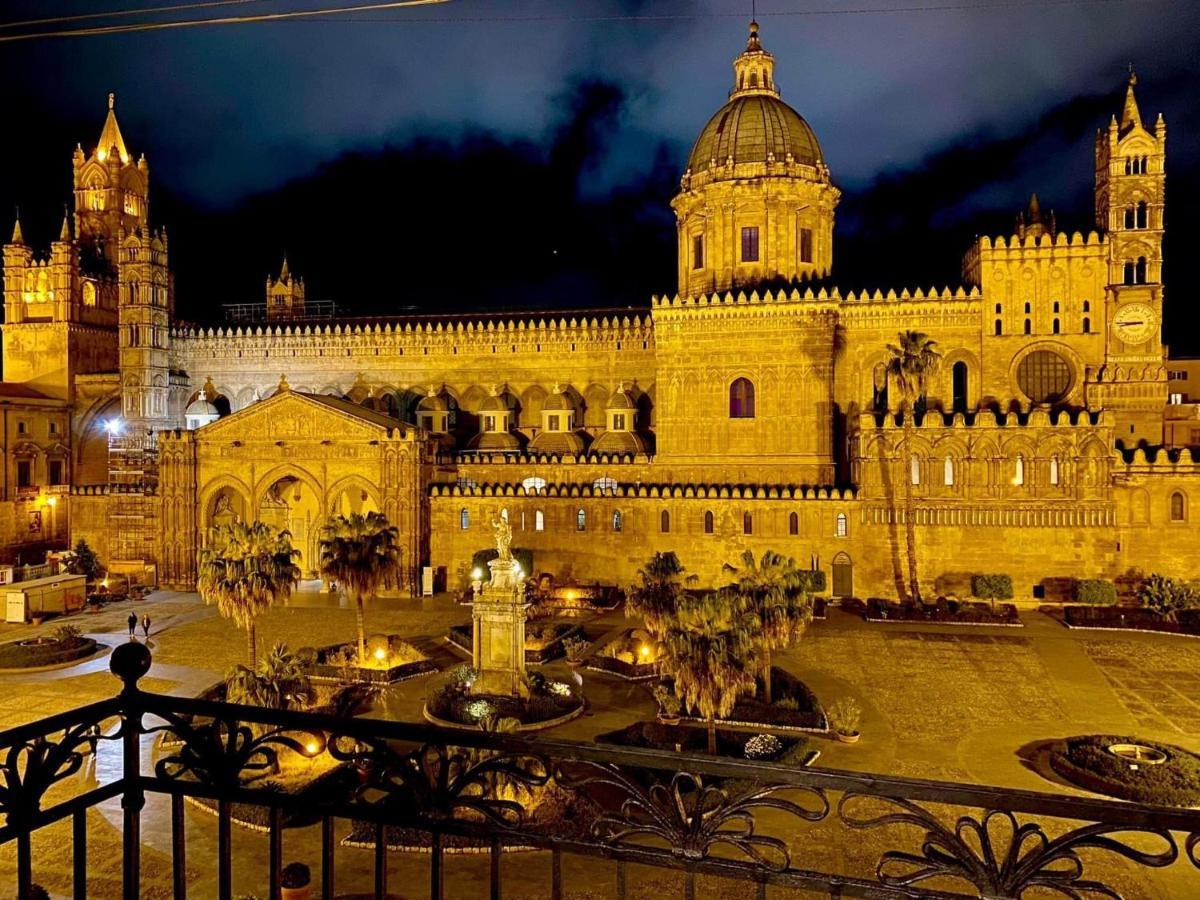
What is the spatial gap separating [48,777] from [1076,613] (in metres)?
36.0

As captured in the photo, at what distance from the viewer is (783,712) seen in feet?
75.4

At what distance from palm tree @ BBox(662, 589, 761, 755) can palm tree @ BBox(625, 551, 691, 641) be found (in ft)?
18.3

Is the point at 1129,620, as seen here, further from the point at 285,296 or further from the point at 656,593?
the point at 285,296

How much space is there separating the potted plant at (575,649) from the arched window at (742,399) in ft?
53.7

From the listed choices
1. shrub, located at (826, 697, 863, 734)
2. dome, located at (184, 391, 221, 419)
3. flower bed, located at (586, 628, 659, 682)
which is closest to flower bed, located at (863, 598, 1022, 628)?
flower bed, located at (586, 628, 659, 682)

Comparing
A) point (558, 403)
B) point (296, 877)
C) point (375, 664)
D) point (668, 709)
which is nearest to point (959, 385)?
point (558, 403)

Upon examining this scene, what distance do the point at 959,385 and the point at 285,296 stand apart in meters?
43.7

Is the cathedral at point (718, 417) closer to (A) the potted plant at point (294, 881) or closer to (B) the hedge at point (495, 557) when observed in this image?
(B) the hedge at point (495, 557)

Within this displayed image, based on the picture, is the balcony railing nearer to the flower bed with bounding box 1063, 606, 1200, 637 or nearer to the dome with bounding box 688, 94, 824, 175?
the flower bed with bounding box 1063, 606, 1200, 637

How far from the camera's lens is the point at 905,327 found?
43.3 metres

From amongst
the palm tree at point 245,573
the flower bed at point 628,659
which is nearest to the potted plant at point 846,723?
the flower bed at point 628,659

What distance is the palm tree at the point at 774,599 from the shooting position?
23.1m

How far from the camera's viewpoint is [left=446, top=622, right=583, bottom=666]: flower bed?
97.6 ft

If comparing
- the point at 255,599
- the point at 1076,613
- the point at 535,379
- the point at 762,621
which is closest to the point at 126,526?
the point at 535,379
